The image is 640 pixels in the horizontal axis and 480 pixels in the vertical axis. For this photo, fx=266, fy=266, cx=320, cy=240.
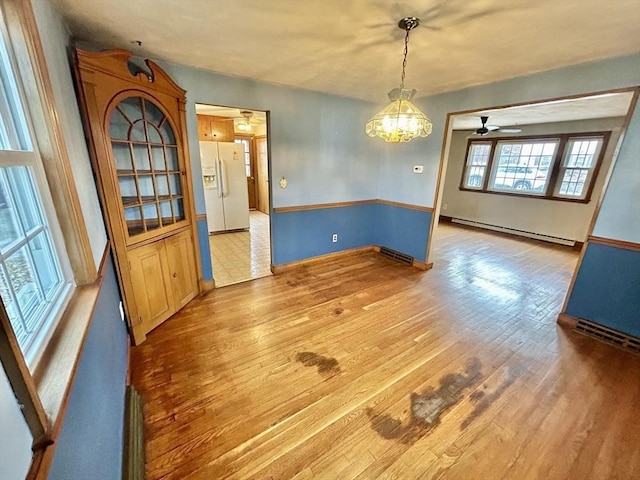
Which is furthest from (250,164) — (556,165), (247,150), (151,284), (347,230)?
(556,165)

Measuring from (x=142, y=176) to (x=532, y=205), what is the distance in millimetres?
6722

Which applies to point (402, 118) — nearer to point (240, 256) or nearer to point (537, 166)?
point (240, 256)

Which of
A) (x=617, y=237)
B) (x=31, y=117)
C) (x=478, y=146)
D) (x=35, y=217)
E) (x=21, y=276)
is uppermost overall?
(x=478, y=146)

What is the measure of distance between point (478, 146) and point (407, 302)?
5.15 m

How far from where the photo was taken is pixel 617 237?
7.56 ft

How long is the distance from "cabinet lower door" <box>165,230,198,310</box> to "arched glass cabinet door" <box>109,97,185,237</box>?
200 mm

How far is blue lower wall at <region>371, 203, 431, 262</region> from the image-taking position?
12.7 ft

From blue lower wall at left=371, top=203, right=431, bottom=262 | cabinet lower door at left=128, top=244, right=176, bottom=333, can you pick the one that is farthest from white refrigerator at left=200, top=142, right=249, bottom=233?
blue lower wall at left=371, top=203, right=431, bottom=262

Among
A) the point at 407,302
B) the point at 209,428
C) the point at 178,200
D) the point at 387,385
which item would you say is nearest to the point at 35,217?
the point at 209,428

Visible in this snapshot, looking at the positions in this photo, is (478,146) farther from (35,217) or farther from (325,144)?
(35,217)

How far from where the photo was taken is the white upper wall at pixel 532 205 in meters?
4.68

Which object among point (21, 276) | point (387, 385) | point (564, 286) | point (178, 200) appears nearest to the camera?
point (21, 276)

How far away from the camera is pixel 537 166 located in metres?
5.43

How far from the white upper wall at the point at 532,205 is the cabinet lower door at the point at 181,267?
5410mm
